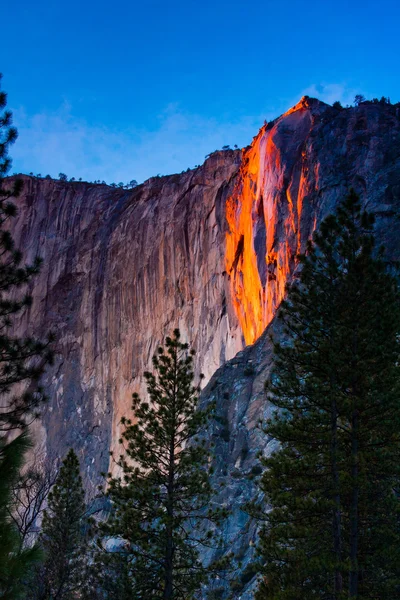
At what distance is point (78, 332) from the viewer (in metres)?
66.9

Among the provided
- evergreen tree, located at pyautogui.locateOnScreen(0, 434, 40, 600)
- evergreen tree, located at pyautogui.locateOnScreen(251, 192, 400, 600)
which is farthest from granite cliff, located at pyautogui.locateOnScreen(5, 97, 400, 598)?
evergreen tree, located at pyautogui.locateOnScreen(0, 434, 40, 600)

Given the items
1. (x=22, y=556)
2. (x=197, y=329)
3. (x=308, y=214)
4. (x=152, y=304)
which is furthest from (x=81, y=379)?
(x=22, y=556)

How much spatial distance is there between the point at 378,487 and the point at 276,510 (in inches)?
111

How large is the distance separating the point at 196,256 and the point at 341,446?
134 feet

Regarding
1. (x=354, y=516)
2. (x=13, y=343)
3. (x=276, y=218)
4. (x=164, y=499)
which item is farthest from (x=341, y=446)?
(x=276, y=218)

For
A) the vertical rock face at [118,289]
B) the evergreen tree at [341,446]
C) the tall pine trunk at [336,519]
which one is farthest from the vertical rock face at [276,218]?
the tall pine trunk at [336,519]

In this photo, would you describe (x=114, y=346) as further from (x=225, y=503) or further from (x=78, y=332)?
(x=225, y=503)

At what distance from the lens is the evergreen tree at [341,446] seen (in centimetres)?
1434

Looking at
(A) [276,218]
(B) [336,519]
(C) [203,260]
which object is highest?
(C) [203,260]

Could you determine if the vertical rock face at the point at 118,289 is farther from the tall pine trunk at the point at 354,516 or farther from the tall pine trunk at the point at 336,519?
the tall pine trunk at the point at 336,519

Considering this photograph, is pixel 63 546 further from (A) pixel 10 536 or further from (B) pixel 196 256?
(B) pixel 196 256

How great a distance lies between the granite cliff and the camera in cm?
3666

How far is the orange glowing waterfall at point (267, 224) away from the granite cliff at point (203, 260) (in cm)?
14

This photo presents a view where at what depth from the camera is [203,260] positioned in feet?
179
